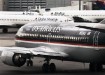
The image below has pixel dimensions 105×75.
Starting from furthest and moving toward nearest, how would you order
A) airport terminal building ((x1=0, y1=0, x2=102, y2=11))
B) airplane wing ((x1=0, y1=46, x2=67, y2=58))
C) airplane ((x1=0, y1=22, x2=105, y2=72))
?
airport terminal building ((x1=0, y1=0, x2=102, y2=11)), airplane wing ((x1=0, y1=46, x2=67, y2=58)), airplane ((x1=0, y1=22, x2=105, y2=72))

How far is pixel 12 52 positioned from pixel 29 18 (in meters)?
49.3

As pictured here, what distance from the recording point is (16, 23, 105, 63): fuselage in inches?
997

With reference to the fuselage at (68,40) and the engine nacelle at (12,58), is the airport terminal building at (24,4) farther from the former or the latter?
the engine nacelle at (12,58)

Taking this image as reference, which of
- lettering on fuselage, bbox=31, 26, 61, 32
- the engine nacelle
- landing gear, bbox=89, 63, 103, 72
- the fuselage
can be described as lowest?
landing gear, bbox=89, 63, 103, 72

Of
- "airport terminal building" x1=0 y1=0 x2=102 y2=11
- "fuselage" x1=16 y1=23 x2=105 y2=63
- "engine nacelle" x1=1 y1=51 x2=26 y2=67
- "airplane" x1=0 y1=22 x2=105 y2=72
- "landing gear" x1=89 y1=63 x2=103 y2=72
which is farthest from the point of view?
"airport terminal building" x1=0 y1=0 x2=102 y2=11

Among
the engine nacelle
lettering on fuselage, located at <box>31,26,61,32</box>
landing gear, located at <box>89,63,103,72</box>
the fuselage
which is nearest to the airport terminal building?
the fuselage

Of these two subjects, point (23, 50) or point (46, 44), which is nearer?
point (23, 50)

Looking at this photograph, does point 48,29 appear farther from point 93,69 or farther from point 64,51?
point 93,69

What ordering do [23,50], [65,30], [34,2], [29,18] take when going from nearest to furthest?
[23,50] → [65,30] → [29,18] → [34,2]

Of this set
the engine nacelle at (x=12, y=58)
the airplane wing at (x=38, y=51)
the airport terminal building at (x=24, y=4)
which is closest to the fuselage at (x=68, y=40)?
the airplane wing at (x=38, y=51)

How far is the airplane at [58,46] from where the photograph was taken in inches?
1003

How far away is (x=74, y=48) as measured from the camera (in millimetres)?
26453

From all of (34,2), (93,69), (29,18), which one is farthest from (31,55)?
(34,2)

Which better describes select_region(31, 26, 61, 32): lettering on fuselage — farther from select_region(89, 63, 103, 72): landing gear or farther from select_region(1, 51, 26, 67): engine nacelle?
select_region(89, 63, 103, 72): landing gear
